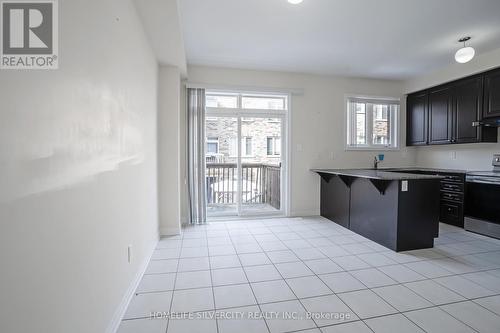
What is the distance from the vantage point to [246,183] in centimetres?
461

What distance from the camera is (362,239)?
3371 mm

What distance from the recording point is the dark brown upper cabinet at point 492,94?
135 inches

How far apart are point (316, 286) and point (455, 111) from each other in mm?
3931

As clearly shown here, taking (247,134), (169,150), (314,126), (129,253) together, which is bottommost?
(129,253)

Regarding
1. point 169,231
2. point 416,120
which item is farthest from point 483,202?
point 169,231

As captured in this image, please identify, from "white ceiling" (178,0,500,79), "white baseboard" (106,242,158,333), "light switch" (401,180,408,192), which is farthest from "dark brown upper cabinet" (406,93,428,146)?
"white baseboard" (106,242,158,333)

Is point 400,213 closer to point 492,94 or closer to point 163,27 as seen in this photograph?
point 492,94

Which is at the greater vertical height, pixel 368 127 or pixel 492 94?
pixel 492 94

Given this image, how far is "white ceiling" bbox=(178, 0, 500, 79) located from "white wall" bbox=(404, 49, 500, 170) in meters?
0.17

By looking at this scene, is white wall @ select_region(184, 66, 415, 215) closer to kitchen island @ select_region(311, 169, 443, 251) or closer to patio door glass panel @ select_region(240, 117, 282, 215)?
patio door glass panel @ select_region(240, 117, 282, 215)

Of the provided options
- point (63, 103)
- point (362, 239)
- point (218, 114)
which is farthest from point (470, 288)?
point (218, 114)

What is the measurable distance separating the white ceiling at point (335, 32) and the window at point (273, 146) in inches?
49.2

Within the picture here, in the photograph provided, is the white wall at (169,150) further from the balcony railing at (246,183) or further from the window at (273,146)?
the window at (273,146)

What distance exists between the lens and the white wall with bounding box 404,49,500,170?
12.1 ft
